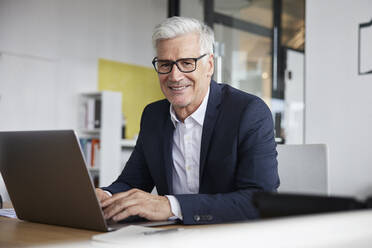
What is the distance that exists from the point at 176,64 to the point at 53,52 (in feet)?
14.8

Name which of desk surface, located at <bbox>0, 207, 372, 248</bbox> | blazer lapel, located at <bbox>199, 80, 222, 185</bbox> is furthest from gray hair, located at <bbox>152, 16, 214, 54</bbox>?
desk surface, located at <bbox>0, 207, 372, 248</bbox>

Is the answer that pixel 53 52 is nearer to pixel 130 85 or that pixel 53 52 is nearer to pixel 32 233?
pixel 130 85

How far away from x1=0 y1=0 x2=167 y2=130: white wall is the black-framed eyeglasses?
13.7 ft

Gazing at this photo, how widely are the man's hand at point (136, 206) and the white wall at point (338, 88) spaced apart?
2113 mm

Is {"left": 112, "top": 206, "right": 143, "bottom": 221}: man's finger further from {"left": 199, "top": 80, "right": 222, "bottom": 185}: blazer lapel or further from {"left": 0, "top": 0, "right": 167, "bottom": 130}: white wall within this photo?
{"left": 0, "top": 0, "right": 167, "bottom": 130}: white wall

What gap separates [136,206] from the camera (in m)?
1.05

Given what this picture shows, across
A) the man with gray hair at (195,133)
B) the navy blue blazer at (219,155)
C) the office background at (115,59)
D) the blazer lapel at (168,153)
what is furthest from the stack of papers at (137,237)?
the office background at (115,59)

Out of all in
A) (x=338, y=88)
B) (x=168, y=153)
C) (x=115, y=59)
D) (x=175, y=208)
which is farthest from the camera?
(x=115, y=59)

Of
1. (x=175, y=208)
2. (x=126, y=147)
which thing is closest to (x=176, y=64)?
(x=175, y=208)

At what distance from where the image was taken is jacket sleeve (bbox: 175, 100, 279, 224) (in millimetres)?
1081

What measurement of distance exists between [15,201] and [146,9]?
19.3ft

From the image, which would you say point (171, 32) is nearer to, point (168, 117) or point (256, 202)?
point (168, 117)

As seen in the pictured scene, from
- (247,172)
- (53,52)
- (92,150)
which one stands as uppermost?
(53,52)

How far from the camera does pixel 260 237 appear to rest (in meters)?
0.27
